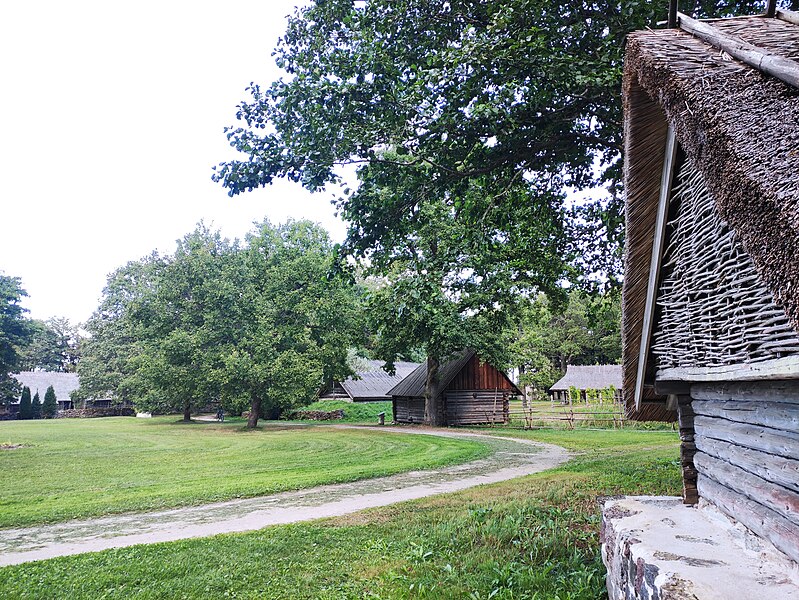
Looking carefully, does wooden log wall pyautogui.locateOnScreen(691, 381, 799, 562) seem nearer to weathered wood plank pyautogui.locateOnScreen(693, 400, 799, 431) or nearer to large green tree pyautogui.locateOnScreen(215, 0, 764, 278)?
weathered wood plank pyautogui.locateOnScreen(693, 400, 799, 431)

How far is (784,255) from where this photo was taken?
2.38 m

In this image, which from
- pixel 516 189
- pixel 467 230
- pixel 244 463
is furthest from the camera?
pixel 244 463

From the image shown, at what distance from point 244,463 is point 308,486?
5.01 meters

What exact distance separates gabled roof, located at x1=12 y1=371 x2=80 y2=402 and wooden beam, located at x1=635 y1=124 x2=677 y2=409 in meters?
72.4

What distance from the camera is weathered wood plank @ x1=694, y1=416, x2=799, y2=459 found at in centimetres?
339

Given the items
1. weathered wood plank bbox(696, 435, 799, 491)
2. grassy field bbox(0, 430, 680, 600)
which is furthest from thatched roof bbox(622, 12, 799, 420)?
grassy field bbox(0, 430, 680, 600)

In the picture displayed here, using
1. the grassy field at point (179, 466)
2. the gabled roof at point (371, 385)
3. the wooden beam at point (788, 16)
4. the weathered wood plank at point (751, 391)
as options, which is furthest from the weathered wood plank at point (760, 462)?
the gabled roof at point (371, 385)

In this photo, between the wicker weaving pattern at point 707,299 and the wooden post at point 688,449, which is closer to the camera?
the wicker weaving pattern at point 707,299

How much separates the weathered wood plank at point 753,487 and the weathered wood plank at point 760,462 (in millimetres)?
39

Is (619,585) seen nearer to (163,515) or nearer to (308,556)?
(308,556)

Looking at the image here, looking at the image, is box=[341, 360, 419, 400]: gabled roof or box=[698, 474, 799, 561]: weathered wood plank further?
box=[341, 360, 419, 400]: gabled roof

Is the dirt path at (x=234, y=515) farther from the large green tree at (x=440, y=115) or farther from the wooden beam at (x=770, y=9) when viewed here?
the wooden beam at (x=770, y=9)

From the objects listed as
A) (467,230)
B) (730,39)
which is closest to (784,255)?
(730,39)

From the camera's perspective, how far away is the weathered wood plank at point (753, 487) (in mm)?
3342
